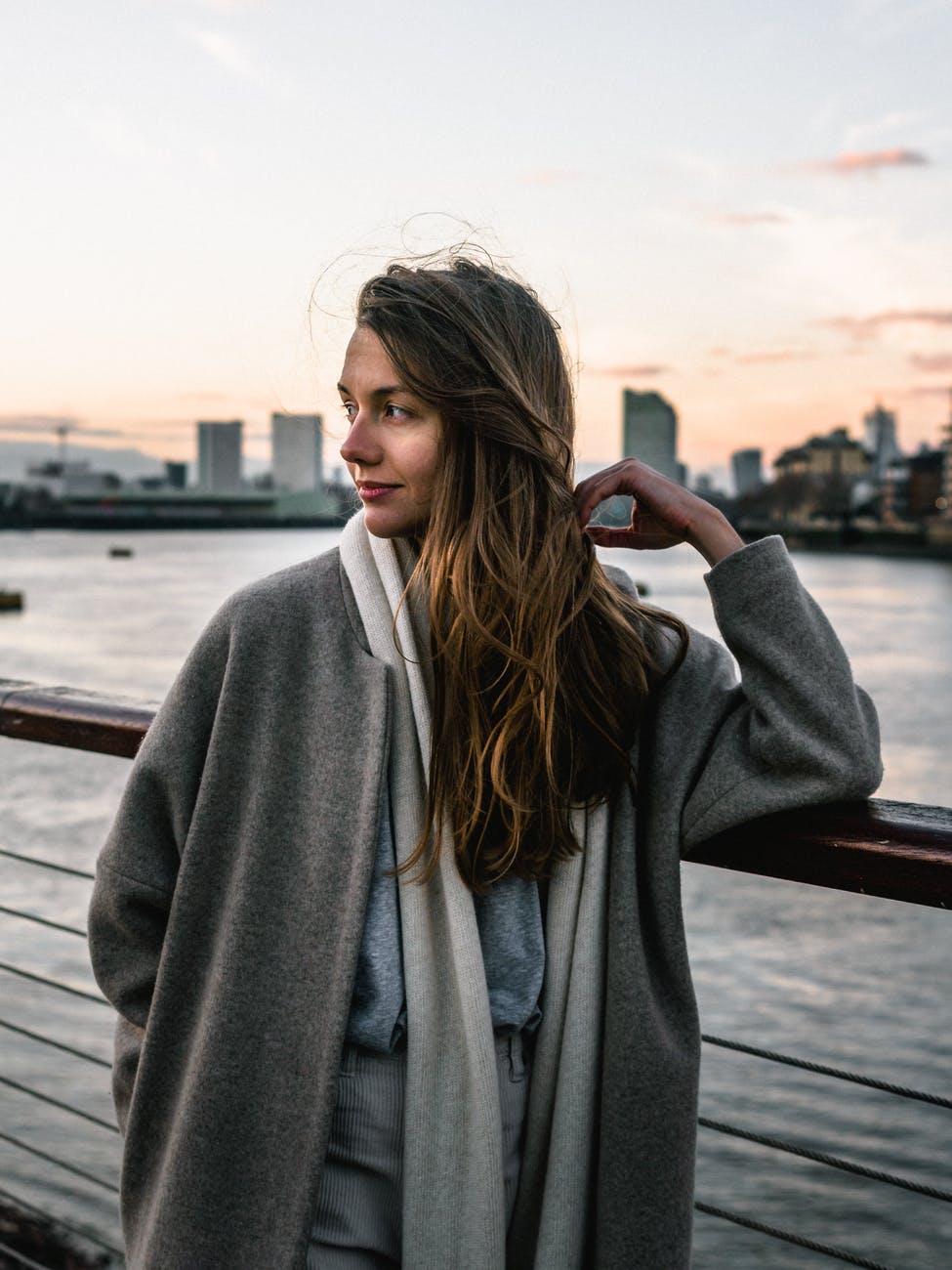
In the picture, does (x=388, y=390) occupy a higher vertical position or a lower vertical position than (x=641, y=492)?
higher

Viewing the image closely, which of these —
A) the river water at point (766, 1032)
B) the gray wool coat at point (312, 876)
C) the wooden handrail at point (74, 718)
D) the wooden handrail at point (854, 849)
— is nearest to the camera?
the wooden handrail at point (854, 849)

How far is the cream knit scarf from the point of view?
4.74ft

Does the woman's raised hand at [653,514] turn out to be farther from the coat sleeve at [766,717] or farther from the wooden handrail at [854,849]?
the wooden handrail at [854,849]

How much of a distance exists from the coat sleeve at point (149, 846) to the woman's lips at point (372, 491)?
0.76ft

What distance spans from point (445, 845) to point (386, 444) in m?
0.49

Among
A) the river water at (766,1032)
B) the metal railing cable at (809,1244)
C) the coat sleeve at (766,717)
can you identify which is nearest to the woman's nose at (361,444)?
the coat sleeve at (766,717)

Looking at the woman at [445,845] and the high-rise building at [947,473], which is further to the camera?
the high-rise building at [947,473]

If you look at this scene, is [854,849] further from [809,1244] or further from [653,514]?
[809,1244]

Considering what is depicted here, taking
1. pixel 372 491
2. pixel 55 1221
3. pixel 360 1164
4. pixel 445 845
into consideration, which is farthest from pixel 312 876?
pixel 55 1221

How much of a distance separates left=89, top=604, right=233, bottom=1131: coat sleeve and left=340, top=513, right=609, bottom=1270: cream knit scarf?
22 cm

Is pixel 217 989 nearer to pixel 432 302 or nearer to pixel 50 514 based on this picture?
pixel 432 302

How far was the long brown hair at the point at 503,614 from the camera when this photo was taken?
1.47m

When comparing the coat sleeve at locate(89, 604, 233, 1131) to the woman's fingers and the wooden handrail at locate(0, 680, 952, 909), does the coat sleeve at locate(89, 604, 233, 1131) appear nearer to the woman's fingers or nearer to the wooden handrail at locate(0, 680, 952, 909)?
the woman's fingers

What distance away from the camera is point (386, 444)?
152 cm
